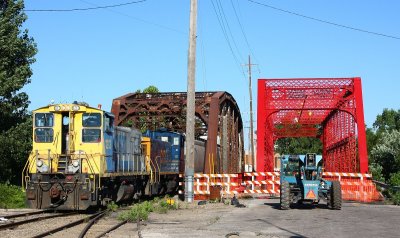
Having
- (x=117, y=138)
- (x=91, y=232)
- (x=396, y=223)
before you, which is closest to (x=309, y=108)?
(x=117, y=138)

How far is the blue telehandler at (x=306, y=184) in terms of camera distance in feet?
64.0

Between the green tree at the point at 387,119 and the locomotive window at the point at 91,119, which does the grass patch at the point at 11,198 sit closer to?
the locomotive window at the point at 91,119

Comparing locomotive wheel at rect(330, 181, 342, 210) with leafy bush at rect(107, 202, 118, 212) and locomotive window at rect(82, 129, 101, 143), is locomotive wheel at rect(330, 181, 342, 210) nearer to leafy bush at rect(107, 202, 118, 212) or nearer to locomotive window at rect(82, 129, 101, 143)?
leafy bush at rect(107, 202, 118, 212)

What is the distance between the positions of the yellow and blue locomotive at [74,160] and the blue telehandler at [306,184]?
632 centimetres

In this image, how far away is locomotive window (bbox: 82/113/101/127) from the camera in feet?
62.5

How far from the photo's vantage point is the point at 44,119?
1933 cm

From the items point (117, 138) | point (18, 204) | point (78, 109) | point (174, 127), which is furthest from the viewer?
point (174, 127)

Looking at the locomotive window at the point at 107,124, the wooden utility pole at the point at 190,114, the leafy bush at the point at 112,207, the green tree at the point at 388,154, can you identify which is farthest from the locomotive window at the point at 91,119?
the green tree at the point at 388,154

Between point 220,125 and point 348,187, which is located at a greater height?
point 220,125

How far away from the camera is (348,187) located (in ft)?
86.1

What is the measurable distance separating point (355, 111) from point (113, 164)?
13.9 meters

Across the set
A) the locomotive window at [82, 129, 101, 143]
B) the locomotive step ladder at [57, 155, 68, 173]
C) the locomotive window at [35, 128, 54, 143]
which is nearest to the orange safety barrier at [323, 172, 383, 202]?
the locomotive window at [82, 129, 101, 143]

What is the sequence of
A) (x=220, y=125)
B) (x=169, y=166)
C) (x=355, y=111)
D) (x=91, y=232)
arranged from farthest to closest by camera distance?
1. (x=220, y=125)
2. (x=169, y=166)
3. (x=355, y=111)
4. (x=91, y=232)

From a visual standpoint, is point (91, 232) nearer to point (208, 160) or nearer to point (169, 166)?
point (208, 160)
